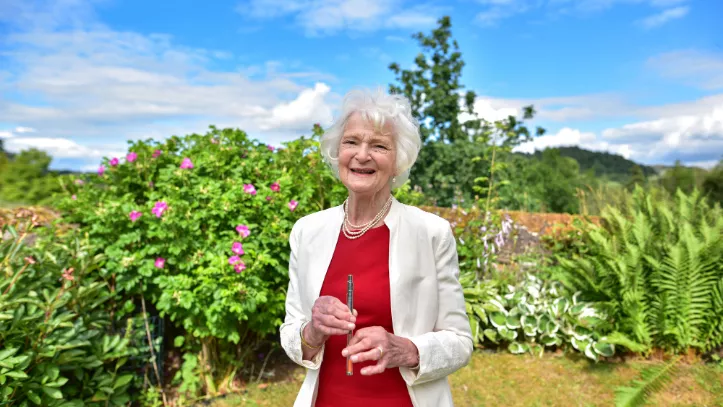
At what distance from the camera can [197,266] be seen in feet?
13.3

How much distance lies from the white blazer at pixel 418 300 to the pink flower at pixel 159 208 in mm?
2403

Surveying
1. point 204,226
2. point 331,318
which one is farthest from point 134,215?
point 331,318

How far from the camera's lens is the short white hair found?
5.61 feet

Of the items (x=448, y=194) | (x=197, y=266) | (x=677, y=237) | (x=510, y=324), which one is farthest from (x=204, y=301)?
(x=448, y=194)

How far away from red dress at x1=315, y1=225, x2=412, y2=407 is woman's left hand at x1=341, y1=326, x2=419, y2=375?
0.13 meters

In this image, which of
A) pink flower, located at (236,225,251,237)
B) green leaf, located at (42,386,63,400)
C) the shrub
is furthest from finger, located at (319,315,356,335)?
pink flower, located at (236,225,251,237)

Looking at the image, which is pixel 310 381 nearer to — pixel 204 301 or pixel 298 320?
pixel 298 320

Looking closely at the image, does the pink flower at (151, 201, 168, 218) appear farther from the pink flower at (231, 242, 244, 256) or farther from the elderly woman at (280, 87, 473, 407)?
the elderly woman at (280, 87, 473, 407)

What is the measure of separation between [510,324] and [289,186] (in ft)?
8.78

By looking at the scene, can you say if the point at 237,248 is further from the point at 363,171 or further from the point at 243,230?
the point at 363,171

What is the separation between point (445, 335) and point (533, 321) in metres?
3.87

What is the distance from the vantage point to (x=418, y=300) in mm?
1705

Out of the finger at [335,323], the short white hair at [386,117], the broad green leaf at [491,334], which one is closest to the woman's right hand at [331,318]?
the finger at [335,323]

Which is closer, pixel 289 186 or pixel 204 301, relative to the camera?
pixel 204 301
